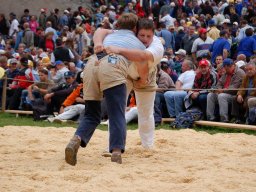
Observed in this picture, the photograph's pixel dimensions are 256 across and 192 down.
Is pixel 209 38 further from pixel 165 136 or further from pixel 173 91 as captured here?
pixel 165 136

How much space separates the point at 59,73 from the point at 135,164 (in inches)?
383

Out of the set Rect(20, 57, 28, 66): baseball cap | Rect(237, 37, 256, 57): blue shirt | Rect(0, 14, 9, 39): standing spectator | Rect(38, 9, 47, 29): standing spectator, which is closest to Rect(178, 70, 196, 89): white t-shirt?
Rect(237, 37, 256, 57): blue shirt

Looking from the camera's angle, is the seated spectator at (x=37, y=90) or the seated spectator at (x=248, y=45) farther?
the seated spectator at (x=248, y=45)

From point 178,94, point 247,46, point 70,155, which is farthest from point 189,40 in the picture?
point 70,155

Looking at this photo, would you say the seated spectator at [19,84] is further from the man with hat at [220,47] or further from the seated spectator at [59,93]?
the man with hat at [220,47]

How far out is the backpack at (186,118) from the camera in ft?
48.3

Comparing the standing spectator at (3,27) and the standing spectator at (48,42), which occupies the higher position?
the standing spectator at (3,27)

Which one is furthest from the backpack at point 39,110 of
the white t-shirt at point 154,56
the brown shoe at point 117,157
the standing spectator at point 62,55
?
the brown shoe at point 117,157

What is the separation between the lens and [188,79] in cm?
1614

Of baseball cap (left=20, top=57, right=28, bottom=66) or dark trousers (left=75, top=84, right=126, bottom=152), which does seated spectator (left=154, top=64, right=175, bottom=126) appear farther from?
dark trousers (left=75, top=84, right=126, bottom=152)

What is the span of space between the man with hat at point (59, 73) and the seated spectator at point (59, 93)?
1.01 meters

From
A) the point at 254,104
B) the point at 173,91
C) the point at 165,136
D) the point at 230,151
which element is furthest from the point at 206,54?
the point at 230,151

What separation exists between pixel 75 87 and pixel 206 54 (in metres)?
3.19

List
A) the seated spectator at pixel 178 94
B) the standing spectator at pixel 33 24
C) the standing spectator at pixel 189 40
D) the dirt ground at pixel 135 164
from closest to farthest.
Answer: the dirt ground at pixel 135 164, the seated spectator at pixel 178 94, the standing spectator at pixel 189 40, the standing spectator at pixel 33 24
